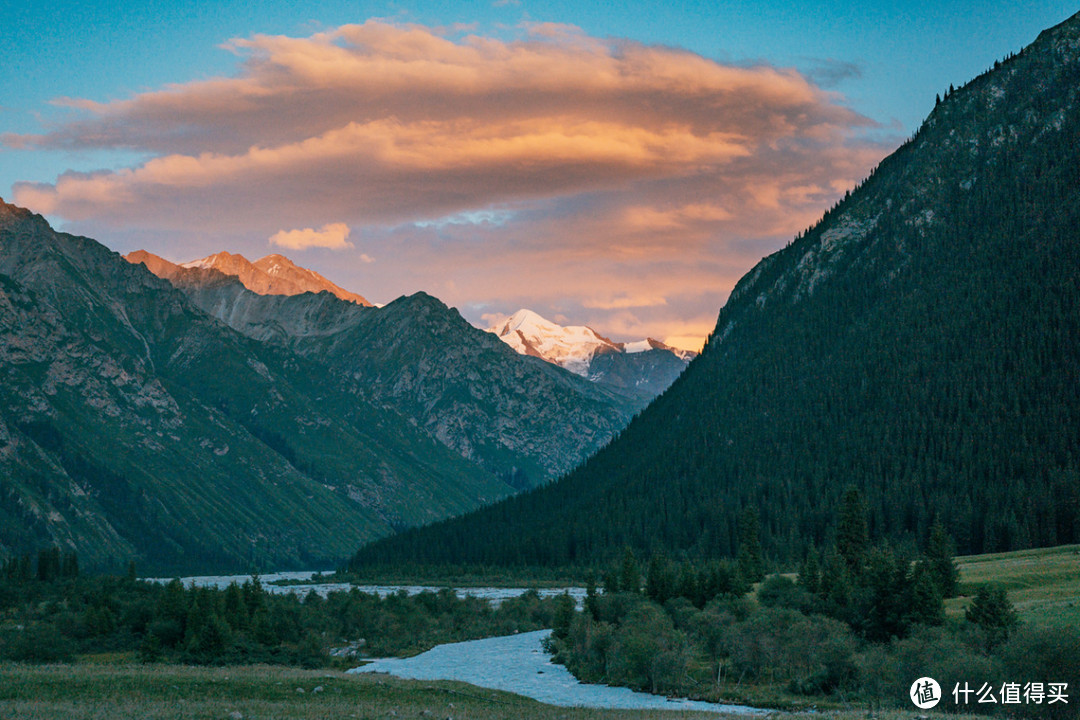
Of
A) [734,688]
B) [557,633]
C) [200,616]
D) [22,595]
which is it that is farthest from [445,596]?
[734,688]

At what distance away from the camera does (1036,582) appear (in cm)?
10644

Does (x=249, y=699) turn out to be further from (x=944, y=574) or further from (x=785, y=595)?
(x=785, y=595)

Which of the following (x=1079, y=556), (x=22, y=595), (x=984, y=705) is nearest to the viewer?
(x=984, y=705)

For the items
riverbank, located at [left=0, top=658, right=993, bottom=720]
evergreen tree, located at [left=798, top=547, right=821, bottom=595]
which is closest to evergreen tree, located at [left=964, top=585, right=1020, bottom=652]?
riverbank, located at [left=0, top=658, right=993, bottom=720]

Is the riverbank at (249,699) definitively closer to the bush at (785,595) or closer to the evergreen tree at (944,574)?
the bush at (785,595)

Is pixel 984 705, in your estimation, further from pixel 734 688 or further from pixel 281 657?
pixel 281 657

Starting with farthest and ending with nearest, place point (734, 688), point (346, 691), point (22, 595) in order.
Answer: point (22, 595)
point (734, 688)
point (346, 691)

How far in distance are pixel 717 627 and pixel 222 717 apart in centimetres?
7181

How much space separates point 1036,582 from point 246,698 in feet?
267

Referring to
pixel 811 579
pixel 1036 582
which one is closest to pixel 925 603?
pixel 1036 582

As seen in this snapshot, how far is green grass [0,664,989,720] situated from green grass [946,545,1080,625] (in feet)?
90.3

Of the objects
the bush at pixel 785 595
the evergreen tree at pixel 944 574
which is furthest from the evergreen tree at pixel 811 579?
the evergreen tree at pixel 944 574

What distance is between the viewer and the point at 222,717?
57.4 m

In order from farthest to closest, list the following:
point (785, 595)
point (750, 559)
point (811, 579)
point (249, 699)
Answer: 1. point (750, 559)
2. point (785, 595)
3. point (811, 579)
4. point (249, 699)
